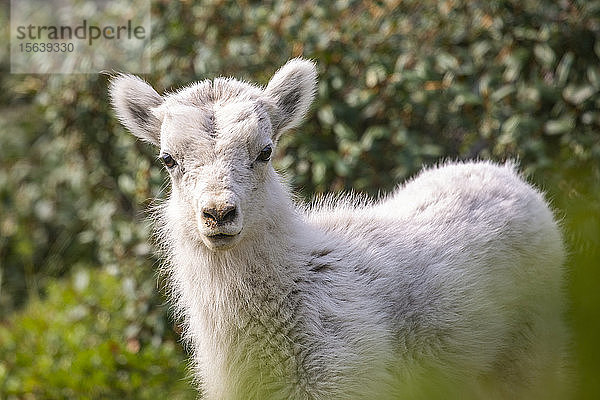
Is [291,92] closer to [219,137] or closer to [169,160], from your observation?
[219,137]

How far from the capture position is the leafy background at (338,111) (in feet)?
22.5

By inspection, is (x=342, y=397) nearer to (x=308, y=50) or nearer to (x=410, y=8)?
(x=308, y=50)

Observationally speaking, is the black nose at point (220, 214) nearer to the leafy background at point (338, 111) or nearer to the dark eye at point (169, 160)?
the dark eye at point (169, 160)

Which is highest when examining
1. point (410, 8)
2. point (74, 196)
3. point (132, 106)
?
point (410, 8)

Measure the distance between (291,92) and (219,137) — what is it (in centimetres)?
85

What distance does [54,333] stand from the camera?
802 centimetres

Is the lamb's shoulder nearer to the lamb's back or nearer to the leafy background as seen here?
the lamb's back

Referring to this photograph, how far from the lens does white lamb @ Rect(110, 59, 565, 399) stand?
4.23 meters

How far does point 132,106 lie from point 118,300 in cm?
355

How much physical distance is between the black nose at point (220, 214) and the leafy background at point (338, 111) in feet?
9.11

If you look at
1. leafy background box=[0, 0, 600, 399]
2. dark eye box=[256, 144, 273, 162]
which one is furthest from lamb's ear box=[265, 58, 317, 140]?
leafy background box=[0, 0, 600, 399]

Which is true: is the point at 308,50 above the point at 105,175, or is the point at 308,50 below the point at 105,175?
above

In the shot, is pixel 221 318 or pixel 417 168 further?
pixel 417 168

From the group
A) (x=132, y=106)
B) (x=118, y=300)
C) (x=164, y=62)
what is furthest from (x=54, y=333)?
(x=132, y=106)
